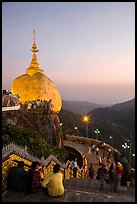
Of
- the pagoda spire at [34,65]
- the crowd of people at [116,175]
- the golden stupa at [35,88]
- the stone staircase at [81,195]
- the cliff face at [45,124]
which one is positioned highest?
the pagoda spire at [34,65]

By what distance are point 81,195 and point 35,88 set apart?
52.4 ft

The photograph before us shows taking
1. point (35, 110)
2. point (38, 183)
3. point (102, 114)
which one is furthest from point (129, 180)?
point (102, 114)

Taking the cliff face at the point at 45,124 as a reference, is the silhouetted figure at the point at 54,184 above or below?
below

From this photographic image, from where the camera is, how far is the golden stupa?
2202 centimetres

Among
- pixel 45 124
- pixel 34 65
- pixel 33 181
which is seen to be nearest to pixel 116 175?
pixel 33 181

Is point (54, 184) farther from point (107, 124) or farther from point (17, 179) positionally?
point (107, 124)

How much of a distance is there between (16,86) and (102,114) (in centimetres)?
6064

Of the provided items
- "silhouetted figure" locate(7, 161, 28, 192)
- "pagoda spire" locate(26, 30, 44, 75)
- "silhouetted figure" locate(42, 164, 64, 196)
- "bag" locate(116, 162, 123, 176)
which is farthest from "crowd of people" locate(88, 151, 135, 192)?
"pagoda spire" locate(26, 30, 44, 75)

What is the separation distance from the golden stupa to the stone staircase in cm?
1436

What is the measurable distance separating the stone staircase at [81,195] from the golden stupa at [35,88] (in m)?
14.4

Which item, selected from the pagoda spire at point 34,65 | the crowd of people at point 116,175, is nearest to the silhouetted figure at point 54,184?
the crowd of people at point 116,175

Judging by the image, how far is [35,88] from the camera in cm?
2214

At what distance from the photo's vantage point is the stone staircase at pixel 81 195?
637cm

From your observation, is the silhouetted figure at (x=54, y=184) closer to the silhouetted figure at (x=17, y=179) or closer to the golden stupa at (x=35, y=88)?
the silhouetted figure at (x=17, y=179)
